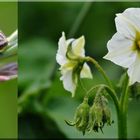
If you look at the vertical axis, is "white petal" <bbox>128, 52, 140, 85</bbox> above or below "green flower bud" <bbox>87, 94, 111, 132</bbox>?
above

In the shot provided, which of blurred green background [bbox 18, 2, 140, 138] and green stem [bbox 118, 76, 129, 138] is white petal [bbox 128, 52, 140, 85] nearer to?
green stem [bbox 118, 76, 129, 138]

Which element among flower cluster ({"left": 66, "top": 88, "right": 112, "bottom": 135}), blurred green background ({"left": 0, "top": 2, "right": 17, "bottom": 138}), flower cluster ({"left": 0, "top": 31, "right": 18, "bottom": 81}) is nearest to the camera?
flower cluster ({"left": 66, "top": 88, "right": 112, "bottom": 135})

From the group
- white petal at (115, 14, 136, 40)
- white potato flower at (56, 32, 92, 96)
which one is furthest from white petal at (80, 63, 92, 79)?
white petal at (115, 14, 136, 40)

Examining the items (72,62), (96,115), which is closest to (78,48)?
(72,62)

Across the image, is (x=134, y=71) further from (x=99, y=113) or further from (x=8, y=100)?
(x=8, y=100)

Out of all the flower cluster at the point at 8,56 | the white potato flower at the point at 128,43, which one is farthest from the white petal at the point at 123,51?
the flower cluster at the point at 8,56

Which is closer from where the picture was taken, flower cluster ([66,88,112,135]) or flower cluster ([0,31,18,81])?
flower cluster ([66,88,112,135])

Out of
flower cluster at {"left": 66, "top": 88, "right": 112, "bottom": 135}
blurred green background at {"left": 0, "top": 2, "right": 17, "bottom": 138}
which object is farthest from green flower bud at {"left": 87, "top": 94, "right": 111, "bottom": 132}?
blurred green background at {"left": 0, "top": 2, "right": 17, "bottom": 138}

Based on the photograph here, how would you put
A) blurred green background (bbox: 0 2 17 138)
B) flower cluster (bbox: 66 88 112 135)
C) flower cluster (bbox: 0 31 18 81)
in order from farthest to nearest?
blurred green background (bbox: 0 2 17 138) → flower cluster (bbox: 0 31 18 81) → flower cluster (bbox: 66 88 112 135)

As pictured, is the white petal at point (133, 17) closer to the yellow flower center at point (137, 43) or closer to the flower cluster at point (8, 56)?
the yellow flower center at point (137, 43)
